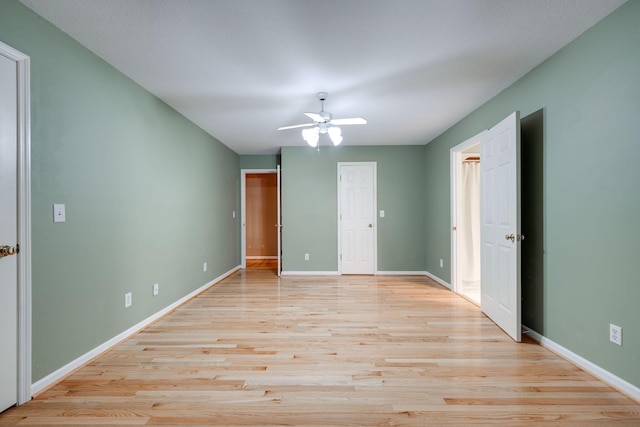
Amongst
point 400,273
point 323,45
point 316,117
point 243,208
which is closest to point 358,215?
point 400,273

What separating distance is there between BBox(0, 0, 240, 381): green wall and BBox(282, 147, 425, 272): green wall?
2134mm

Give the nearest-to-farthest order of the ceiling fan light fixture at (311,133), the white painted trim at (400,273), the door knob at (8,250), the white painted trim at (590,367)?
the door knob at (8,250) < the white painted trim at (590,367) < the ceiling fan light fixture at (311,133) < the white painted trim at (400,273)

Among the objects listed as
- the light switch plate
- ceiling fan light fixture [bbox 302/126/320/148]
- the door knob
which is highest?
ceiling fan light fixture [bbox 302/126/320/148]

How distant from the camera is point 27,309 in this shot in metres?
1.82

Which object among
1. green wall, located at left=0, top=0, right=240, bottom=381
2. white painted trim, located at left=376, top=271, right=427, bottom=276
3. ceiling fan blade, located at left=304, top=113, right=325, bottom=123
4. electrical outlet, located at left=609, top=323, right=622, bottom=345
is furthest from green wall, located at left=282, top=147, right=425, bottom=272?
electrical outlet, located at left=609, top=323, right=622, bottom=345

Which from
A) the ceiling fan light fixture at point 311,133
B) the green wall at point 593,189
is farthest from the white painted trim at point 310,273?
the green wall at point 593,189

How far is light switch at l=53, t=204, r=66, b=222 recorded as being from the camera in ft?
6.76

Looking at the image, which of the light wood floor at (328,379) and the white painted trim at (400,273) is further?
the white painted trim at (400,273)

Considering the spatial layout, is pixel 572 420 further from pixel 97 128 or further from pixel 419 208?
pixel 419 208

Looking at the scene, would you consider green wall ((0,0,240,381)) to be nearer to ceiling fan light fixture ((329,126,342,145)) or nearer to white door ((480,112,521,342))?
ceiling fan light fixture ((329,126,342,145))

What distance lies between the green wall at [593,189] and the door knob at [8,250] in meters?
3.58

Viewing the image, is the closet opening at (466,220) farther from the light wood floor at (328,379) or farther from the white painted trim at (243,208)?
the white painted trim at (243,208)

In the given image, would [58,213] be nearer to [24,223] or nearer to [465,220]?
[24,223]

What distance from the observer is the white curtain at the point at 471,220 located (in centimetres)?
459
